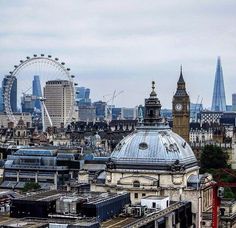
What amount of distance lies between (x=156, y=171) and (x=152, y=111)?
40.3ft

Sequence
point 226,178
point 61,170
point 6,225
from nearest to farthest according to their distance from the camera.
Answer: point 6,225 → point 226,178 → point 61,170

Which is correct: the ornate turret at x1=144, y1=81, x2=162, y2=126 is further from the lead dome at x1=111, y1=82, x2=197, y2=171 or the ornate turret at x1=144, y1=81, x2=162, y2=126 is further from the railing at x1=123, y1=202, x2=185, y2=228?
the railing at x1=123, y1=202, x2=185, y2=228

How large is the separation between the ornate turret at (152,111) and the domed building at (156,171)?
1.50 m

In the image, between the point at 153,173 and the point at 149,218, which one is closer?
the point at 149,218

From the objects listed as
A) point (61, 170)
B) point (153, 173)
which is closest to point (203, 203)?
point (153, 173)

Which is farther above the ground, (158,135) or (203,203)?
(158,135)

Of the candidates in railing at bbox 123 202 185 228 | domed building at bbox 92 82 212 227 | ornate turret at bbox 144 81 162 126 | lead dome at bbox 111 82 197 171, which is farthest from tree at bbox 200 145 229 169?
railing at bbox 123 202 185 228

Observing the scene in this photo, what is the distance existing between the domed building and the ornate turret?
1501 millimetres

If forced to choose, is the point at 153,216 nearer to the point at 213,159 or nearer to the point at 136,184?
the point at 136,184

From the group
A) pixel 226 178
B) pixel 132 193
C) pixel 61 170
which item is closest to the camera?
pixel 132 193

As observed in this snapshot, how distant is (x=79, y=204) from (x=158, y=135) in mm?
26741

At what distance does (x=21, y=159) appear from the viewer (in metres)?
145

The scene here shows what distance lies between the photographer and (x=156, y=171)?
101688 millimetres

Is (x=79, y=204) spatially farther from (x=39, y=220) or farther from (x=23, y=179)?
(x=23, y=179)
